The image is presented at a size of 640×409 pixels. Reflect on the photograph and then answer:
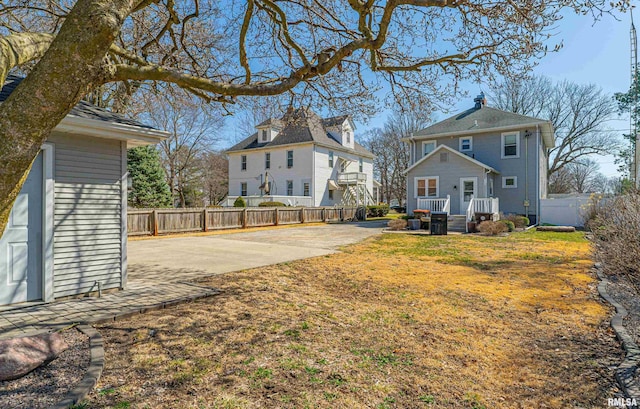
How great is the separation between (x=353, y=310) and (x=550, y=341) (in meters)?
2.32

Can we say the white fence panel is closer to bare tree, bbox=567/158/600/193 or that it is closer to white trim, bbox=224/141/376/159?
white trim, bbox=224/141/376/159

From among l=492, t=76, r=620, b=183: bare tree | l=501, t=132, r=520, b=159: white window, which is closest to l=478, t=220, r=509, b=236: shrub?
l=501, t=132, r=520, b=159: white window

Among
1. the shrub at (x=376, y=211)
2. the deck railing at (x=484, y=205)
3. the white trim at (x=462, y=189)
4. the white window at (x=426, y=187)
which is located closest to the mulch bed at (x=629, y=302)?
the deck railing at (x=484, y=205)

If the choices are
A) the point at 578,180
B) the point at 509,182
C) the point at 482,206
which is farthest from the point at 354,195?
the point at 578,180

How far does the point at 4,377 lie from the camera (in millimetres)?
2783

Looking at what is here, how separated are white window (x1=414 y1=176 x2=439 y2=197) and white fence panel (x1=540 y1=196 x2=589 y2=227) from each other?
5866 mm

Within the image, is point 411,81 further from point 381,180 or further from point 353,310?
point 381,180

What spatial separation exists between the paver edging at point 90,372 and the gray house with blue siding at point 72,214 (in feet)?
5.09

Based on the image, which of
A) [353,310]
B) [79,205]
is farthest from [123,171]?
[353,310]

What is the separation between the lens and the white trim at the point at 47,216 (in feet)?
15.7

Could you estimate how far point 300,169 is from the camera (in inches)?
1112

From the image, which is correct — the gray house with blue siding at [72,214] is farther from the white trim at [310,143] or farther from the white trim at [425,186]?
the white trim at [310,143]

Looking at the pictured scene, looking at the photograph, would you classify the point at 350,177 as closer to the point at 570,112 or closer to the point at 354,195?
the point at 354,195

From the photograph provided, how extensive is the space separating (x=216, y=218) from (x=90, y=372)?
624 inches
